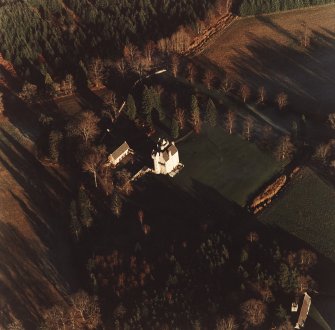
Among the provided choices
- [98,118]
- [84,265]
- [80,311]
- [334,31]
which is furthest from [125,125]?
[334,31]

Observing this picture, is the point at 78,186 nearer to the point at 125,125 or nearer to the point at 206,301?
the point at 125,125

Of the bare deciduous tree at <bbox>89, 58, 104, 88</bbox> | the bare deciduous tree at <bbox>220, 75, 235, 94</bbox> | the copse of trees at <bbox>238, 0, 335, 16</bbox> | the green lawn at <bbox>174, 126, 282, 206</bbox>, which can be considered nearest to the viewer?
the green lawn at <bbox>174, 126, 282, 206</bbox>

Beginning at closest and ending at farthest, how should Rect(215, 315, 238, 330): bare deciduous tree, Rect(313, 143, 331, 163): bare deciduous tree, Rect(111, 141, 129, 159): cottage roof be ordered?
Rect(215, 315, 238, 330): bare deciduous tree
Rect(313, 143, 331, 163): bare deciduous tree
Rect(111, 141, 129, 159): cottage roof

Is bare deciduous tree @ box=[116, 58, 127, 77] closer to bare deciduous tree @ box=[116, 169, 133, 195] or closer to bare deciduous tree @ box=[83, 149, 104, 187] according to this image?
bare deciduous tree @ box=[83, 149, 104, 187]

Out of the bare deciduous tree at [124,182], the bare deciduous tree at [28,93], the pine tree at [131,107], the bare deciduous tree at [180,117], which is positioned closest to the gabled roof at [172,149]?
the bare deciduous tree at [124,182]

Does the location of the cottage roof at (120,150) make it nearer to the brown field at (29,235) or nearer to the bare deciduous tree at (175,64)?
the brown field at (29,235)

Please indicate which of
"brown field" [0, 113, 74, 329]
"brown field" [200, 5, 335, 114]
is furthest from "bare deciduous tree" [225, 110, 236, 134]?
"brown field" [0, 113, 74, 329]

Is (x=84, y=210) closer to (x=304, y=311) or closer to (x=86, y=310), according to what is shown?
(x=86, y=310)
